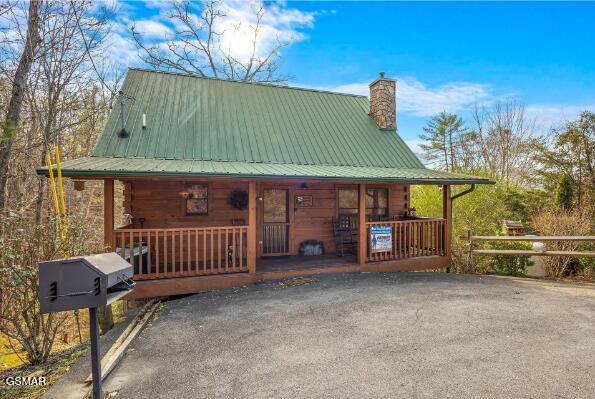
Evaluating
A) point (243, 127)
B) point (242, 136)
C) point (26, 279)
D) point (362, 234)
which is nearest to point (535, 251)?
point (362, 234)

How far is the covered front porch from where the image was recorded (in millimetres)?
Result: 6535

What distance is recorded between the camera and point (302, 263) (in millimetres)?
8047

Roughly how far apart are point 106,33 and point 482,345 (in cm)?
1245

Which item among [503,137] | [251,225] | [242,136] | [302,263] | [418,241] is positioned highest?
[503,137]

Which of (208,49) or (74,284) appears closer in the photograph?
(74,284)

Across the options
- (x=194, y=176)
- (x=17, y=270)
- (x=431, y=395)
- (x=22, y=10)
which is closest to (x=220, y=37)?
(x=22, y=10)

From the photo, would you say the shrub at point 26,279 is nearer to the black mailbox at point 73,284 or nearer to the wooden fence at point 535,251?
the black mailbox at point 73,284

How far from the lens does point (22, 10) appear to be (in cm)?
748

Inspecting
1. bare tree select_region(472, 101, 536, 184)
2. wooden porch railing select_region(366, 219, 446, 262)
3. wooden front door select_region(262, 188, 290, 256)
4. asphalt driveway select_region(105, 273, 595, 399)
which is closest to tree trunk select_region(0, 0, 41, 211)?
asphalt driveway select_region(105, 273, 595, 399)

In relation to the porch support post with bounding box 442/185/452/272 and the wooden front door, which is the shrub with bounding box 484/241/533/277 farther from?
the wooden front door

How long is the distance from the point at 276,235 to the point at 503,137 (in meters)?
20.6

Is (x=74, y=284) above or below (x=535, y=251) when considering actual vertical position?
above

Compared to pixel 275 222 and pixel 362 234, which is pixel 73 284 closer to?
pixel 362 234

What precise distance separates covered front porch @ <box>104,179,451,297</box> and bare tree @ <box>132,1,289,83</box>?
11.5m
